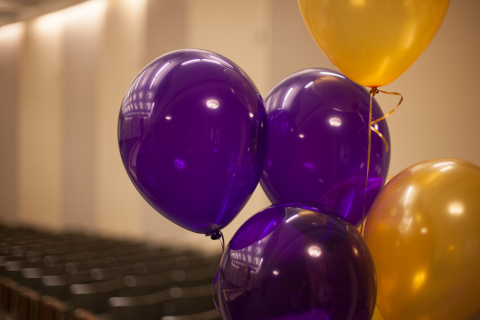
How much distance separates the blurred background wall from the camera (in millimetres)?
4176

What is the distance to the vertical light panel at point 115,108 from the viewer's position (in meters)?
7.76

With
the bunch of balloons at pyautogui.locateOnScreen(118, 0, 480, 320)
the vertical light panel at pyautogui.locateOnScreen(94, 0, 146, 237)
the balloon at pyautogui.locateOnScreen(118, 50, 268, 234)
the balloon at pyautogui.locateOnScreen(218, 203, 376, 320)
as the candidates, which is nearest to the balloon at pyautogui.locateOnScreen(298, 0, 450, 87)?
the bunch of balloons at pyautogui.locateOnScreen(118, 0, 480, 320)

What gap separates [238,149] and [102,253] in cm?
507


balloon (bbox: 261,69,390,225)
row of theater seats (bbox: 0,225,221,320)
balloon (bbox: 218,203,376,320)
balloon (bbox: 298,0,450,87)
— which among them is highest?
balloon (bbox: 298,0,450,87)

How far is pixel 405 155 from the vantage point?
446 cm

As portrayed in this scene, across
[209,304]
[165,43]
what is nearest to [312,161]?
[209,304]

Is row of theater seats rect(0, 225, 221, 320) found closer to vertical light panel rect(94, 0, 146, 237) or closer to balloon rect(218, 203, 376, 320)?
vertical light panel rect(94, 0, 146, 237)

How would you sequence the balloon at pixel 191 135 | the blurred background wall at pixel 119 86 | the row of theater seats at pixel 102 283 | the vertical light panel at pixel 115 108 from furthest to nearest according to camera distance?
1. the vertical light panel at pixel 115 108
2. the blurred background wall at pixel 119 86
3. the row of theater seats at pixel 102 283
4. the balloon at pixel 191 135

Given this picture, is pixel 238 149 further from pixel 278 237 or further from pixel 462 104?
pixel 462 104

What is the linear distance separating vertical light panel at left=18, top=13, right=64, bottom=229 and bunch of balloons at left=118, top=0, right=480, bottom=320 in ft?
30.7

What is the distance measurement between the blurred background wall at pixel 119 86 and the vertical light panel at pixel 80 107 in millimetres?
32

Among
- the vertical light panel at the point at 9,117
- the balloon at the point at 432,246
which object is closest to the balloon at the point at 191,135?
the balloon at the point at 432,246

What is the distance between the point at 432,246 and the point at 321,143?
1.31 feet

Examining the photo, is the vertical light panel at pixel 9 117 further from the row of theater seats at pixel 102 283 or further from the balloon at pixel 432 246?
the balloon at pixel 432 246
